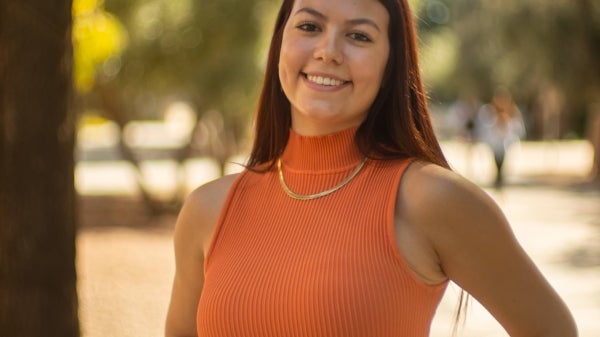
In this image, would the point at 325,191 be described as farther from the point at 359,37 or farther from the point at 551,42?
the point at 551,42

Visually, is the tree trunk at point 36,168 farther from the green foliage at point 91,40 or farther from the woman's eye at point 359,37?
the green foliage at point 91,40

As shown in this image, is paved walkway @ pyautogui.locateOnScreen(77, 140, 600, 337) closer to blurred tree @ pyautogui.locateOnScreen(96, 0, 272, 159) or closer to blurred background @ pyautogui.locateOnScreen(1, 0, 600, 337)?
blurred background @ pyautogui.locateOnScreen(1, 0, 600, 337)

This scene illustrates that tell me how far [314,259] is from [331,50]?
49 centimetres

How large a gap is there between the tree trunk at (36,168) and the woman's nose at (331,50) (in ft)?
8.08

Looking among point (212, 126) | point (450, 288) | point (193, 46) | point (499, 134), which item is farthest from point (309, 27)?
point (212, 126)

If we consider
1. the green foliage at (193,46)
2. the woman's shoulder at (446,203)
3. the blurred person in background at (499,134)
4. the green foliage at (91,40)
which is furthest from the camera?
the blurred person in background at (499,134)

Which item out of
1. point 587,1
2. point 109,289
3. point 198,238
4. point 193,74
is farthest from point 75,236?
point 587,1

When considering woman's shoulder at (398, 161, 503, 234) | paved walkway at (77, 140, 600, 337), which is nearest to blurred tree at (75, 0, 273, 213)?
paved walkway at (77, 140, 600, 337)

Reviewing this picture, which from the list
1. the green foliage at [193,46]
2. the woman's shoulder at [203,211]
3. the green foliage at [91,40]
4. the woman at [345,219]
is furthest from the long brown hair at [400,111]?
the green foliage at [193,46]

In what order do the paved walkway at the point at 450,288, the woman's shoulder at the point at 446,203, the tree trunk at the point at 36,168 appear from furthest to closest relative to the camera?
1. the paved walkway at the point at 450,288
2. the tree trunk at the point at 36,168
3. the woman's shoulder at the point at 446,203

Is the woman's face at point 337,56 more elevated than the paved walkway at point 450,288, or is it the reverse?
the woman's face at point 337,56

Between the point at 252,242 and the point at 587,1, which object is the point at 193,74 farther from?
the point at 252,242

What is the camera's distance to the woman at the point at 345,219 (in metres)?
2.38

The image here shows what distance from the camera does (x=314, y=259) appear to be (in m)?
2.48
